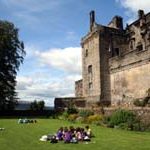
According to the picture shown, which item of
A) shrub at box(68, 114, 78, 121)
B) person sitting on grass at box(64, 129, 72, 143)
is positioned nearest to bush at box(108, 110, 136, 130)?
person sitting on grass at box(64, 129, 72, 143)

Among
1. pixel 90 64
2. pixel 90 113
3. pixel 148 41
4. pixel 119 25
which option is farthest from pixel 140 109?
pixel 119 25

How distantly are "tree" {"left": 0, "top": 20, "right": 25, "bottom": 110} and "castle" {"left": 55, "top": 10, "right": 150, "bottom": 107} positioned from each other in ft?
25.3

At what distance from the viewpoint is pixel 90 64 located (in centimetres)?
5916

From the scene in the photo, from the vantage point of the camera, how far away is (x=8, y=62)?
6203 centimetres

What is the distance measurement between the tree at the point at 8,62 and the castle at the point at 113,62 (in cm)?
772

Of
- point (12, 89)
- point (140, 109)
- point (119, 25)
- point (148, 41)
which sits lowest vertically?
point (140, 109)

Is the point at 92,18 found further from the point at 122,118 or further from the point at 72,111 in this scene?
the point at 122,118

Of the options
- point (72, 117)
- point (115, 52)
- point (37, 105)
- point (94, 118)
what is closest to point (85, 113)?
point (72, 117)

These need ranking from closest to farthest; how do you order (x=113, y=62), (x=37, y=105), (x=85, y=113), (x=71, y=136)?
(x=71, y=136)
(x=85, y=113)
(x=113, y=62)
(x=37, y=105)

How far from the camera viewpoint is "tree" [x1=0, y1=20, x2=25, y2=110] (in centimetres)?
5925

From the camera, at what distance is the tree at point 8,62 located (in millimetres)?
59250

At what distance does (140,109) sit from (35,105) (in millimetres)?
34823

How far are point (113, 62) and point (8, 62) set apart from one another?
18782mm

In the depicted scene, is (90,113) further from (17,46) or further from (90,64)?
(17,46)
